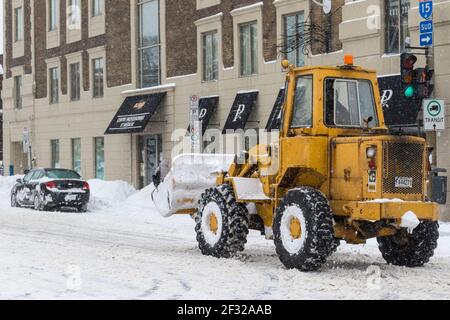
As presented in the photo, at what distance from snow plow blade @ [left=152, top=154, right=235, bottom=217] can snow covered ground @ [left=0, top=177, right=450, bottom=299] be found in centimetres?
81

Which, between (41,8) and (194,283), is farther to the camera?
(41,8)

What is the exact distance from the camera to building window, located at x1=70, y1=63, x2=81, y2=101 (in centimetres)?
3925

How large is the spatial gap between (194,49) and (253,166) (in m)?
18.7

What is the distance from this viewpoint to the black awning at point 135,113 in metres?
32.3

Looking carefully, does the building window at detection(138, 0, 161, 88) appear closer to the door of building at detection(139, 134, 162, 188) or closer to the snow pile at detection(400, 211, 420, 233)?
the door of building at detection(139, 134, 162, 188)

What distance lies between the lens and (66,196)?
26.3 meters

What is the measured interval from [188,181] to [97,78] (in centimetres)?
2388

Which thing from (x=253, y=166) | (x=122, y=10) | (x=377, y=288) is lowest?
(x=377, y=288)

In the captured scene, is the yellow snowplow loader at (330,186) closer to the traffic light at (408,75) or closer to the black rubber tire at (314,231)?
the black rubber tire at (314,231)

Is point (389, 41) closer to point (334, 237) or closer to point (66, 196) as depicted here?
point (66, 196)

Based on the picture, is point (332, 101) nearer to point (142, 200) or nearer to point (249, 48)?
point (249, 48)

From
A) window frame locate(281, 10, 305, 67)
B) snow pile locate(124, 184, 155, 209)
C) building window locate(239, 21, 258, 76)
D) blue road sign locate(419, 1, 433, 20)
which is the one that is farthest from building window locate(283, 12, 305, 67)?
blue road sign locate(419, 1, 433, 20)
